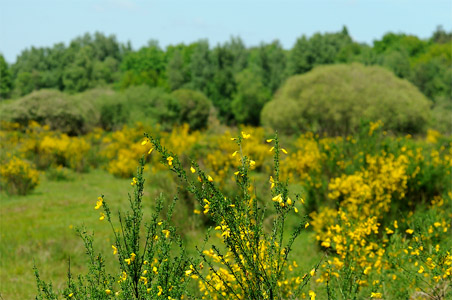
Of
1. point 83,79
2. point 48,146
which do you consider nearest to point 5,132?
point 48,146

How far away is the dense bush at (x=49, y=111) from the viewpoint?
24.8 metres

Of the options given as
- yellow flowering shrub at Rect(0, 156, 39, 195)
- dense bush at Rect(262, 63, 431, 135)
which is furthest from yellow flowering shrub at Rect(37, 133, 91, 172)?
dense bush at Rect(262, 63, 431, 135)

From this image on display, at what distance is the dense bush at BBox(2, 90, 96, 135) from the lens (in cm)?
2481

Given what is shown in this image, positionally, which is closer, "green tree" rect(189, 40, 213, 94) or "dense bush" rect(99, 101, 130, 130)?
"dense bush" rect(99, 101, 130, 130)

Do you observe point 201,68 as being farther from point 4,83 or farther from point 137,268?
point 137,268

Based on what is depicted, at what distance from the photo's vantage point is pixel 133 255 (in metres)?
3.07

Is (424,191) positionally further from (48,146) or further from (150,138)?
(48,146)

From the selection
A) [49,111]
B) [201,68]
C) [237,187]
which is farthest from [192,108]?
[237,187]

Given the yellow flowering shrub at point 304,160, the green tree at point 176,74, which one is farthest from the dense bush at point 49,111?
the green tree at point 176,74

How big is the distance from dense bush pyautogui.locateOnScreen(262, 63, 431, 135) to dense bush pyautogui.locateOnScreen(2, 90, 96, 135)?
1328cm

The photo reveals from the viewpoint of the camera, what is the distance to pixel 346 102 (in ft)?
90.8

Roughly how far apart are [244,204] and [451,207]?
6539mm

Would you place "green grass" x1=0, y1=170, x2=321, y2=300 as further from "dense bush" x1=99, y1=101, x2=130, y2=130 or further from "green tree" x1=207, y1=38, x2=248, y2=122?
"green tree" x1=207, y1=38, x2=248, y2=122

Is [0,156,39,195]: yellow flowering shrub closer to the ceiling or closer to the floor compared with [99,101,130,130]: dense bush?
closer to the floor
